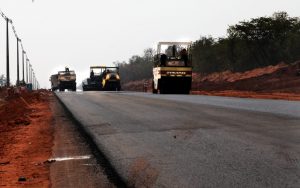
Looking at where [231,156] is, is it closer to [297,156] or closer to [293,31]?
[297,156]

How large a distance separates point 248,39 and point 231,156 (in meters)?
62.9

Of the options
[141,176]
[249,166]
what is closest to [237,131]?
[249,166]

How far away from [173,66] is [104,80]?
25629mm

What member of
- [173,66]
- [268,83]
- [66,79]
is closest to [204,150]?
[173,66]

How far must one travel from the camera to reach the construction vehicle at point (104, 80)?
60531mm

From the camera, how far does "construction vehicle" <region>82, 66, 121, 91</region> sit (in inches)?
2383

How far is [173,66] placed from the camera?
3719 centimetres

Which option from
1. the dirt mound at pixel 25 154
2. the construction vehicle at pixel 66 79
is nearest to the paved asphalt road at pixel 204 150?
the dirt mound at pixel 25 154

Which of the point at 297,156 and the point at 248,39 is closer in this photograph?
the point at 297,156

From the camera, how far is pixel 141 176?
628cm

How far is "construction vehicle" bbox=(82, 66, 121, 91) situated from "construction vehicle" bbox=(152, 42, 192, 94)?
22649 mm

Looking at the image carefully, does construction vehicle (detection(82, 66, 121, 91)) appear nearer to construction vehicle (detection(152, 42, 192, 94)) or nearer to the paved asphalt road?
construction vehicle (detection(152, 42, 192, 94))

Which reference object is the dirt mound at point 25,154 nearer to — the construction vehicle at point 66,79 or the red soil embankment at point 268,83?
the red soil embankment at point 268,83

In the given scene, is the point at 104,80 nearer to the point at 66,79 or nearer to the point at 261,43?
the point at 66,79
